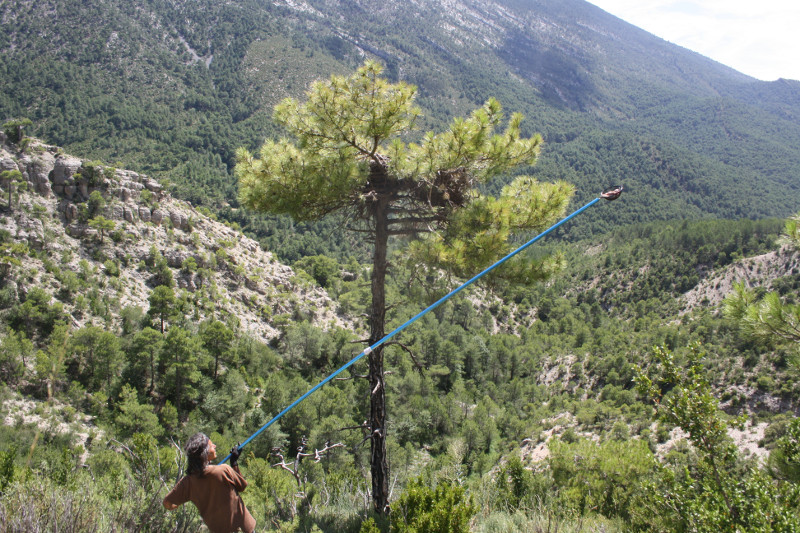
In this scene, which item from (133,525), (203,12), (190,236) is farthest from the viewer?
(203,12)

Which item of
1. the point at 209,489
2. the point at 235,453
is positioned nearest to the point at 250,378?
the point at 235,453

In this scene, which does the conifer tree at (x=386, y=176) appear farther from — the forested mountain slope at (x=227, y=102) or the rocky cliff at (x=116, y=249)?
the forested mountain slope at (x=227, y=102)

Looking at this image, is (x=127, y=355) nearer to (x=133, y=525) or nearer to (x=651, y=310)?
(x=133, y=525)

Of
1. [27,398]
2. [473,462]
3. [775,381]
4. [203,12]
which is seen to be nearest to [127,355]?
[27,398]

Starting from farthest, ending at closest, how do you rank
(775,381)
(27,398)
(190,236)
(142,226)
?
1. (190,236)
2. (142,226)
3. (775,381)
4. (27,398)

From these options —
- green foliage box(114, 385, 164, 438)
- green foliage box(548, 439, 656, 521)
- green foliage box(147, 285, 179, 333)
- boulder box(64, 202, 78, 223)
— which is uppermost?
green foliage box(548, 439, 656, 521)

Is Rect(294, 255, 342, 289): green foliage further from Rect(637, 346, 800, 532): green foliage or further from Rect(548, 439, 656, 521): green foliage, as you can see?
Rect(637, 346, 800, 532): green foliage

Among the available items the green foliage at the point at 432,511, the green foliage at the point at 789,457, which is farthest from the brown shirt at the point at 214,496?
the green foliage at the point at 789,457

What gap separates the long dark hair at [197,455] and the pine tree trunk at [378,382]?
2503 millimetres

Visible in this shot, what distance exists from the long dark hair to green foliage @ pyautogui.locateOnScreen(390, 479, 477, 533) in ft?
4.86

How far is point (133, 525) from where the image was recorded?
10.0 feet

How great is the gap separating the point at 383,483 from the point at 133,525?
8.93 ft

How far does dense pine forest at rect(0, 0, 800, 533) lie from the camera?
4.37m

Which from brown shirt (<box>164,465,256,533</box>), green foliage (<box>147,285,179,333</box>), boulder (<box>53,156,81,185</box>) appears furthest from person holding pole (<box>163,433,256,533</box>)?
boulder (<box>53,156,81,185</box>)
